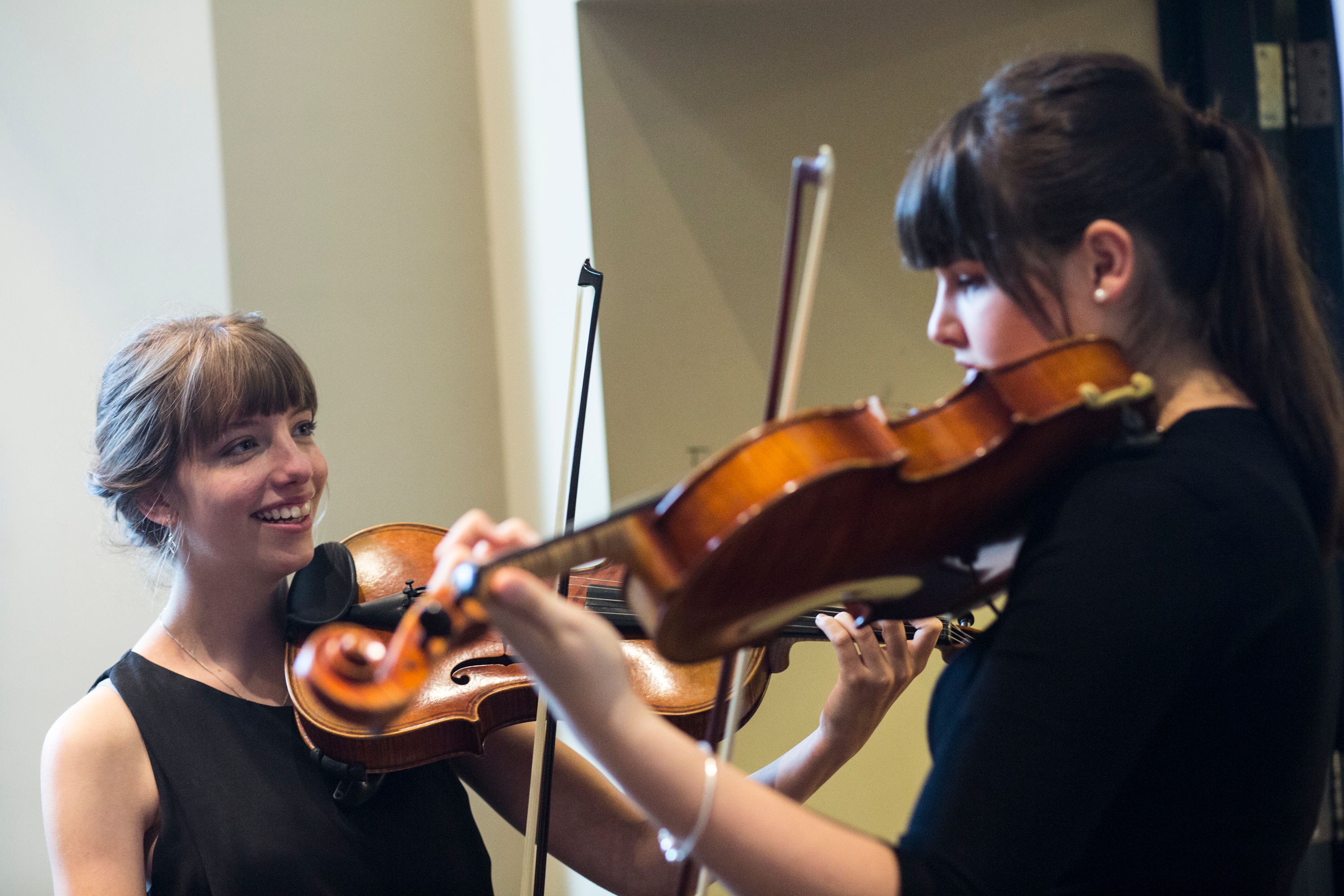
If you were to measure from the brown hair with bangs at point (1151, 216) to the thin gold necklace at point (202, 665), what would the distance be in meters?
1.04

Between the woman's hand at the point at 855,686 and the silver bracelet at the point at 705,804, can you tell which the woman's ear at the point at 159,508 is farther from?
the silver bracelet at the point at 705,804

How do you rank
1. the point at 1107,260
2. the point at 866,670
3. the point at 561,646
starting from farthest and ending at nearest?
the point at 866,670, the point at 1107,260, the point at 561,646

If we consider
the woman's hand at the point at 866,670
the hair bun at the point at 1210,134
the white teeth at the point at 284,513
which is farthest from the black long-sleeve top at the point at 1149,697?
the white teeth at the point at 284,513

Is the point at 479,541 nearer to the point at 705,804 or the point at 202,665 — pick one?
the point at 705,804

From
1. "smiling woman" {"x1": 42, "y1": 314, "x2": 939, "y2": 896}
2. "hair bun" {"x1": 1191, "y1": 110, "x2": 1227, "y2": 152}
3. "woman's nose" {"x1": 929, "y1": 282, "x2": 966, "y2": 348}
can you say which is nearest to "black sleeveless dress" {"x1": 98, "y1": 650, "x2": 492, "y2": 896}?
"smiling woman" {"x1": 42, "y1": 314, "x2": 939, "y2": 896}

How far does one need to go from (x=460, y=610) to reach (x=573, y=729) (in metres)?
0.10

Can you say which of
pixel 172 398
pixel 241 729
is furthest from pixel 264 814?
pixel 172 398

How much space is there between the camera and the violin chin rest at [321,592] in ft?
4.80

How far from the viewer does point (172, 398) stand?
1448 millimetres

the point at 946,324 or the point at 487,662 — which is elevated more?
the point at 946,324

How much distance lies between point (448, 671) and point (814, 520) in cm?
82

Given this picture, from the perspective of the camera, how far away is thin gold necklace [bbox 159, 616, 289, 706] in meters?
1.47

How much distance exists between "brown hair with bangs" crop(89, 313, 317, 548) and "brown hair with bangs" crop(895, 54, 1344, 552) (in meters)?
0.92

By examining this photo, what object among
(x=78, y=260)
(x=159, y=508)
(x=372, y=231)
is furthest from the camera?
(x=372, y=231)
